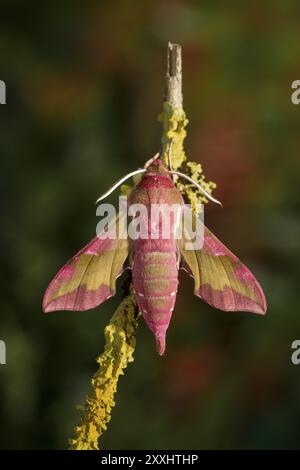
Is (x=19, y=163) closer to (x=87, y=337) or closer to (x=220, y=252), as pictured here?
(x=87, y=337)

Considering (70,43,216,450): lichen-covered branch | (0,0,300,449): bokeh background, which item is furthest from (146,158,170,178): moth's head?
(0,0,300,449): bokeh background

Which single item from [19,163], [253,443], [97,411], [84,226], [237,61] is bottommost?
[253,443]

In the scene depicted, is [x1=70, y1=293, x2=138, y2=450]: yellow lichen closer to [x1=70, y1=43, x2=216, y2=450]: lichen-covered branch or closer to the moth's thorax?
[x1=70, y1=43, x2=216, y2=450]: lichen-covered branch

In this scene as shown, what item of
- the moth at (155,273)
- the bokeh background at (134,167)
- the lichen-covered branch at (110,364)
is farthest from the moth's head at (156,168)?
the bokeh background at (134,167)

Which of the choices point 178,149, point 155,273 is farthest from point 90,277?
point 178,149

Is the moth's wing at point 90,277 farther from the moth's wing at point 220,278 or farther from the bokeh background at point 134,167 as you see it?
the bokeh background at point 134,167

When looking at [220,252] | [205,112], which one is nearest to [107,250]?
[220,252]

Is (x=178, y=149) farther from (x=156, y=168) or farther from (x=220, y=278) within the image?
(x=220, y=278)
